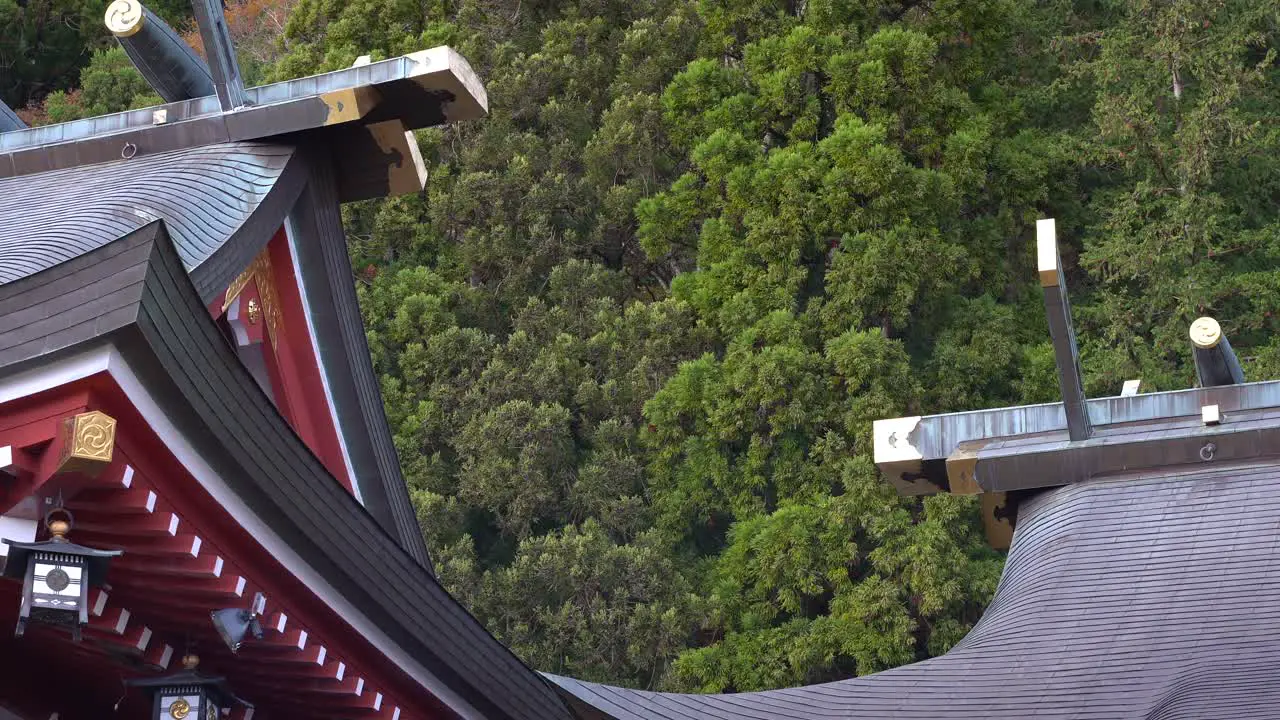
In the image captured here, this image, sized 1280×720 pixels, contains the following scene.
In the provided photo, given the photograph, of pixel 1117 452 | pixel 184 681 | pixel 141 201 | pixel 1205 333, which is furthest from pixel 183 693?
pixel 1205 333

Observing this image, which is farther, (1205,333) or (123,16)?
(1205,333)

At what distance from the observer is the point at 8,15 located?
18203 millimetres

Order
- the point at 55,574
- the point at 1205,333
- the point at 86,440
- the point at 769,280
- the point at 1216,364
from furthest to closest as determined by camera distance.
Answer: the point at 769,280 < the point at 1216,364 < the point at 1205,333 < the point at 55,574 < the point at 86,440

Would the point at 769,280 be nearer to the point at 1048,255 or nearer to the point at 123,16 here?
the point at 1048,255

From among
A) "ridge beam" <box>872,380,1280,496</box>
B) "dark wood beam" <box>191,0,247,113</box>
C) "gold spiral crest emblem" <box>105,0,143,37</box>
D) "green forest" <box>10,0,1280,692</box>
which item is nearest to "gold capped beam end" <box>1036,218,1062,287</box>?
"ridge beam" <box>872,380,1280,496</box>

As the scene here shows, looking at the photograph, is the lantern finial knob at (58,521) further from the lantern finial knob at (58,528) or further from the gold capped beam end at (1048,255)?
the gold capped beam end at (1048,255)

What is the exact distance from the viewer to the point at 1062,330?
5980 millimetres

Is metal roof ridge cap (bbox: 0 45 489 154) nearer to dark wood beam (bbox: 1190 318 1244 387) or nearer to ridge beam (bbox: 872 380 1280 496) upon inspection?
ridge beam (bbox: 872 380 1280 496)

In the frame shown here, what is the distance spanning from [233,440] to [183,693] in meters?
0.76

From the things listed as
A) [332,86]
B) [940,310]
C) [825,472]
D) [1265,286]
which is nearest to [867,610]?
[825,472]

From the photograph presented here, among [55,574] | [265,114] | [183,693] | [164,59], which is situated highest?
[164,59]

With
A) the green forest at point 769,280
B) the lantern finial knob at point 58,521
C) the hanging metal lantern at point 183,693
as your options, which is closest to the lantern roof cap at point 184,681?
the hanging metal lantern at point 183,693

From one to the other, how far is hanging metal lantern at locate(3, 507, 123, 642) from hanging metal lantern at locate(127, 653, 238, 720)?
21.7 inches

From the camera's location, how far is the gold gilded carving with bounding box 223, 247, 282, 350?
6090 mm
